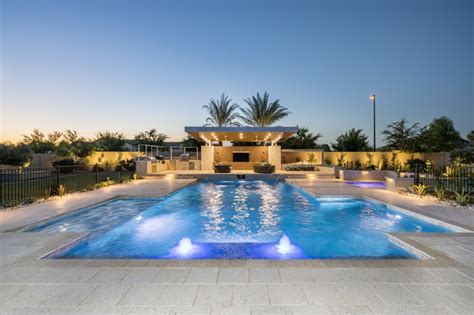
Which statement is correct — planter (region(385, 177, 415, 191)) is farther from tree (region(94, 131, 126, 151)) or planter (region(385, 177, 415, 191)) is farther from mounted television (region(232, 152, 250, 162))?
tree (region(94, 131, 126, 151))

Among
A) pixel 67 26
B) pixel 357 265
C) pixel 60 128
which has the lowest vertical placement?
pixel 357 265

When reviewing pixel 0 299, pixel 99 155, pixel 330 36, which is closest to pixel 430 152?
pixel 330 36

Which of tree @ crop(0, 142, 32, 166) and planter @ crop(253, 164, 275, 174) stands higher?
tree @ crop(0, 142, 32, 166)

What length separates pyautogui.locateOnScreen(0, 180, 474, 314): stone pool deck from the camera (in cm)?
219

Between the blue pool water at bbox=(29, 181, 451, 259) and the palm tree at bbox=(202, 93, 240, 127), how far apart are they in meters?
17.7

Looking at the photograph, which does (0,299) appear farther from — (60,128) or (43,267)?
(60,128)

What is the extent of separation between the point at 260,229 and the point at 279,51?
49.2ft

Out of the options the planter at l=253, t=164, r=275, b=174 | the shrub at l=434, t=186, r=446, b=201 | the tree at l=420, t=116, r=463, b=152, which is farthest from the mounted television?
the tree at l=420, t=116, r=463, b=152

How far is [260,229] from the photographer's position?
6.06 metres

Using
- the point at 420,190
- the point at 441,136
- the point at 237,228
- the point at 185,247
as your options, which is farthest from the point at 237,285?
the point at 441,136

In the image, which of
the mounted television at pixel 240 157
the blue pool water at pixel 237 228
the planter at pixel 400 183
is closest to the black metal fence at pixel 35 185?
the blue pool water at pixel 237 228

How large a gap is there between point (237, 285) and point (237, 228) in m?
3.58

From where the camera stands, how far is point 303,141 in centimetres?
3216

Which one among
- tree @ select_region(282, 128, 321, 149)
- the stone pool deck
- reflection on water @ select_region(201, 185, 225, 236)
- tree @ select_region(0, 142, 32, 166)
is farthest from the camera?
tree @ select_region(282, 128, 321, 149)
